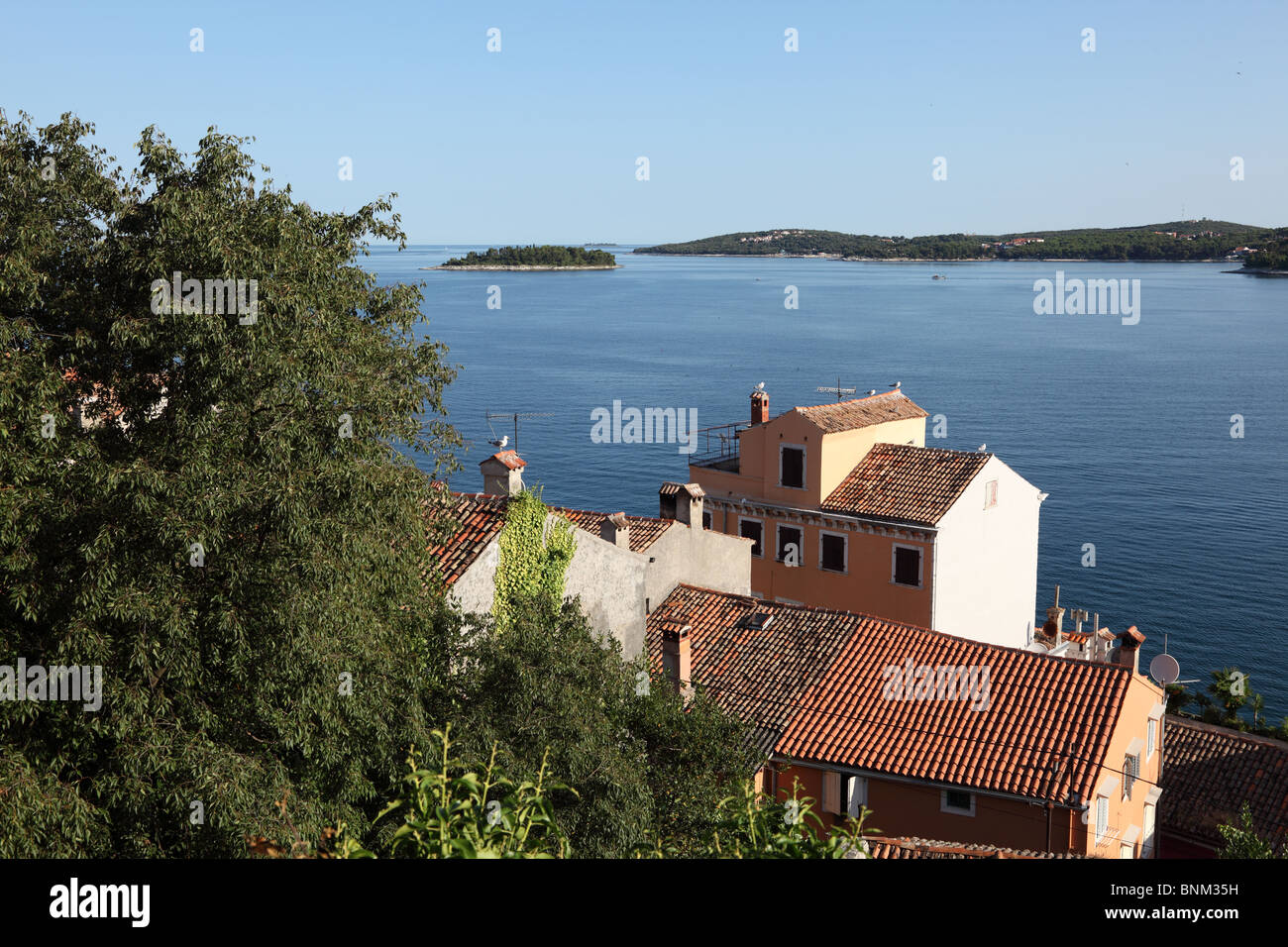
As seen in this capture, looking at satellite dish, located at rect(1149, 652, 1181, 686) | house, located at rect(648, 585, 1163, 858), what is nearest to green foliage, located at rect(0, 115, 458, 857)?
house, located at rect(648, 585, 1163, 858)

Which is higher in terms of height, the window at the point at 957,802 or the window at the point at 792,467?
the window at the point at 792,467

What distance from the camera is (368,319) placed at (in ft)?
61.1

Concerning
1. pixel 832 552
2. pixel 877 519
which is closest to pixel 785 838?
pixel 877 519

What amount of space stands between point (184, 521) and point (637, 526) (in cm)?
1892

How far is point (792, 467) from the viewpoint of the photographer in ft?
125

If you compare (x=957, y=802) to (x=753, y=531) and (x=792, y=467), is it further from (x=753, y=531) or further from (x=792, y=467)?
(x=753, y=531)

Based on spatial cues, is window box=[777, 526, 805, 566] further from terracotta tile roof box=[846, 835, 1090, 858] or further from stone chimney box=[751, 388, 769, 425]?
terracotta tile roof box=[846, 835, 1090, 858]

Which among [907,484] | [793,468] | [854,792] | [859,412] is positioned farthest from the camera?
[859,412]

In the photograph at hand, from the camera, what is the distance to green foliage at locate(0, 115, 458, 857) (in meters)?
11.8

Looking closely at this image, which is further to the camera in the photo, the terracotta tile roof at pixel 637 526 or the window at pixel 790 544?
the window at pixel 790 544

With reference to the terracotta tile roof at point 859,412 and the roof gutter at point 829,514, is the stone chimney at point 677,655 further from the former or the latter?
the terracotta tile roof at point 859,412

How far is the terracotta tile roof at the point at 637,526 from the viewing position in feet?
Answer: 89.2

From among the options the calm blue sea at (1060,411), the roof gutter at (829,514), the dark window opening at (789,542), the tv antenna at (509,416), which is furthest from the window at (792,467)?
the calm blue sea at (1060,411)

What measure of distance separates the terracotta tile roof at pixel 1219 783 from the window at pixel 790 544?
1226 centimetres
